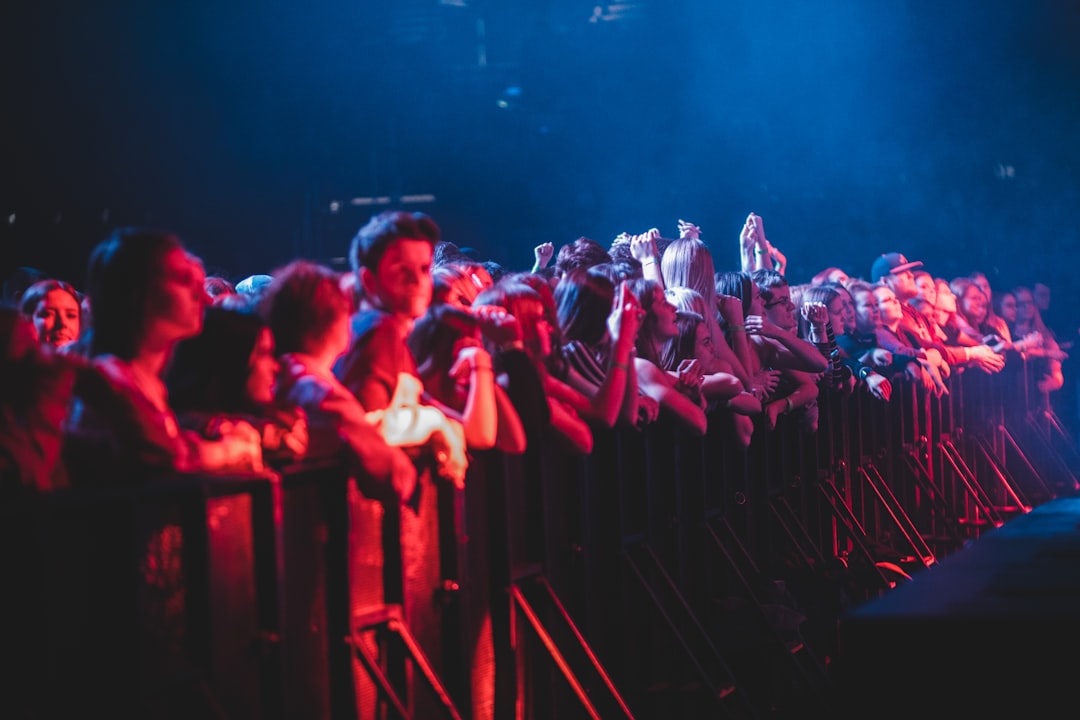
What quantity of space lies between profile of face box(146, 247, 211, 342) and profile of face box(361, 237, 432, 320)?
2.56 feet

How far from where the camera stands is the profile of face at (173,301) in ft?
10.7

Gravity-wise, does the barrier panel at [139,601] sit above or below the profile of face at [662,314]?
below

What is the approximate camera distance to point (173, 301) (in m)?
3.27

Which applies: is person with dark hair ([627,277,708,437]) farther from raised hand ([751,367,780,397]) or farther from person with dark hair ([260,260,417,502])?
person with dark hair ([260,260,417,502])

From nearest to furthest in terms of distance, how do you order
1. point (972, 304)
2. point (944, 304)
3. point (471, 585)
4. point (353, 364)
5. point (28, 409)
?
1. point (28, 409)
2. point (353, 364)
3. point (471, 585)
4. point (944, 304)
5. point (972, 304)

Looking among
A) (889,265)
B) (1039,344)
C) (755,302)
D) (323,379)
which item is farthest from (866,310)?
(323,379)

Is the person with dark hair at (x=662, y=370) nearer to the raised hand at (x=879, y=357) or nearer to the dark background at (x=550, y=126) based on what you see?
the raised hand at (x=879, y=357)

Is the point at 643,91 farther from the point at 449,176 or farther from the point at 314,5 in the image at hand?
the point at 314,5

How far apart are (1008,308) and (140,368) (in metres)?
13.5

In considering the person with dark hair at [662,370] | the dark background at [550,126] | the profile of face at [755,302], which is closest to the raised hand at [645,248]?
the profile of face at [755,302]

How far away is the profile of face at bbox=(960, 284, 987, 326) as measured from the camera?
13.6m

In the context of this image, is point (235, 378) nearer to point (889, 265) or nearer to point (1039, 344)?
point (889, 265)

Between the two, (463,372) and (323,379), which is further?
(463,372)

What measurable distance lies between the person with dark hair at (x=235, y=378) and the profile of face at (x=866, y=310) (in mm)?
7317
